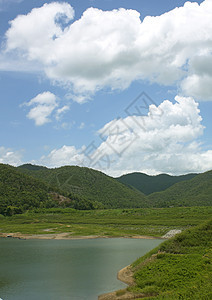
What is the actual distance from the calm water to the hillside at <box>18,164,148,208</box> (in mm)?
94043

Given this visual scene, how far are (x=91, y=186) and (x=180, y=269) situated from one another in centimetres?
13548

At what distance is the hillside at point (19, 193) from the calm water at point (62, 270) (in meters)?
53.8

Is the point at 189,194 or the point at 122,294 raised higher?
the point at 189,194

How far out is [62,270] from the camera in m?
30.2

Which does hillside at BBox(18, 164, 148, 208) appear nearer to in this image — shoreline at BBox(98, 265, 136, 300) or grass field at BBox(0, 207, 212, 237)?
grass field at BBox(0, 207, 212, 237)

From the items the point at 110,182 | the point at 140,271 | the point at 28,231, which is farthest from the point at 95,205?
the point at 140,271

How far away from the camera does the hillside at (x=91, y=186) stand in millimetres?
142875

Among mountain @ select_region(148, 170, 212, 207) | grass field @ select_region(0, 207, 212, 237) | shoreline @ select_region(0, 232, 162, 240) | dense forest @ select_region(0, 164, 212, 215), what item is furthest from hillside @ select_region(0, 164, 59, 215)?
mountain @ select_region(148, 170, 212, 207)

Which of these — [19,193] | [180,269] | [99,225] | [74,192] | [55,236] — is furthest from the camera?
[74,192]

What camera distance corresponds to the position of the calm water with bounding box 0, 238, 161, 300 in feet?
77.0

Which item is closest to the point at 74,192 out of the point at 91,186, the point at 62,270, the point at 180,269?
the point at 91,186

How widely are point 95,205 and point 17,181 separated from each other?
32392mm

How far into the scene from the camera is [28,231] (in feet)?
210

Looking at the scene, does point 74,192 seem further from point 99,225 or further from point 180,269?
point 180,269
